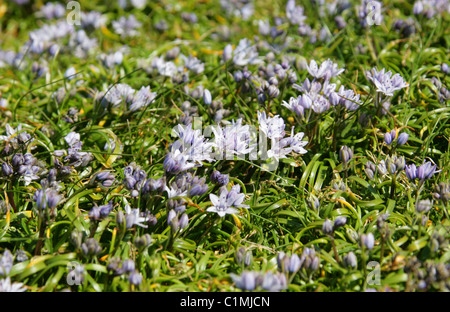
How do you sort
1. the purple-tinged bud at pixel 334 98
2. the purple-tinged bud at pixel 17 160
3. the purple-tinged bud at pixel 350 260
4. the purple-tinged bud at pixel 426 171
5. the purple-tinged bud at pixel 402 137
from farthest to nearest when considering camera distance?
the purple-tinged bud at pixel 334 98
the purple-tinged bud at pixel 402 137
the purple-tinged bud at pixel 17 160
the purple-tinged bud at pixel 426 171
the purple-tinged bud at pixel 350 260

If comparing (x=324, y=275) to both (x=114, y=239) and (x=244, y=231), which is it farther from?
(x=114, y=239)

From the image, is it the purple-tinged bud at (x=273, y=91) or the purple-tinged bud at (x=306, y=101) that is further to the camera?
the purple-tinged bud at (x=273, y=91)

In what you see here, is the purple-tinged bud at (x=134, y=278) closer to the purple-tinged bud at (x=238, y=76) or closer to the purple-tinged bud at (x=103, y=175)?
the purple-tinged bud at (x=103, y=175)

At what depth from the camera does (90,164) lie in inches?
144

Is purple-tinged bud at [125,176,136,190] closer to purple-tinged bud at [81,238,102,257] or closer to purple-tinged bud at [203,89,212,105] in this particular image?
purple-tinged bud at [81,238,102,257]

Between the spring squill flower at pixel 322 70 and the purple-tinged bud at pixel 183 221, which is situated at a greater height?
the spring squill flower at pixel 322 70

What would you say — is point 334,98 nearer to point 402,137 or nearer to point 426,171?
point 402,137

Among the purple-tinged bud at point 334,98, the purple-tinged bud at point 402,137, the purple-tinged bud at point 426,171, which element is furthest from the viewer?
the purple-tinged bud at point 334,98

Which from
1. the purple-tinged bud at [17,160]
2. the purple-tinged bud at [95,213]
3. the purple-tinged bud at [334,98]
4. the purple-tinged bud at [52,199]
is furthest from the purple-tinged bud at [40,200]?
the purple-tinged bud at [334,98]

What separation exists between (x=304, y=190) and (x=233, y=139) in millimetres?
663

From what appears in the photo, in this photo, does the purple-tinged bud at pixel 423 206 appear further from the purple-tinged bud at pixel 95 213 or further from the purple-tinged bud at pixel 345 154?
the purple-tinged bud at pixel 95 213

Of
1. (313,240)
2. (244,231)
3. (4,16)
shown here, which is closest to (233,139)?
(244,231)

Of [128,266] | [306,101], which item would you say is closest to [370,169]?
[306,101]

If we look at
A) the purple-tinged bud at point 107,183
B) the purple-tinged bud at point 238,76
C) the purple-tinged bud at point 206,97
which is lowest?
the purple-tinged bud at point 107,183
